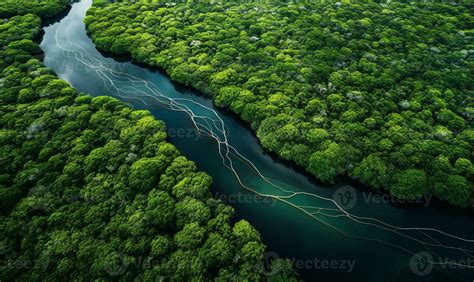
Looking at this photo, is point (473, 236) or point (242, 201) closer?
point (473, 236)

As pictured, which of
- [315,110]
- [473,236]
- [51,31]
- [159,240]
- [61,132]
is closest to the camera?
[159,240]

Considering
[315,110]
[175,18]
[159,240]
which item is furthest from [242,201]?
[175,18]

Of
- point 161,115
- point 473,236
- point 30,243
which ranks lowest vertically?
point 30,243

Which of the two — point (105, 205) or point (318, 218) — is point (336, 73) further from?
point (105, 205)

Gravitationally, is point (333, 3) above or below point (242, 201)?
above

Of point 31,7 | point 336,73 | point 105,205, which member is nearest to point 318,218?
point 105,205

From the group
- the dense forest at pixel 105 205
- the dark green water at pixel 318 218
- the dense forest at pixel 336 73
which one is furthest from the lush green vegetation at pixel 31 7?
the dark green water at pixel 318 218

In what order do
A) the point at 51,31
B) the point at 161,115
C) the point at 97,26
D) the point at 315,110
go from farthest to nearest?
1. the point at 51,31
2. the point at 97,26
3. the point at 161,115
4. the point at 315,110

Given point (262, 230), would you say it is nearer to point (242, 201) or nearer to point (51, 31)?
point (242, 201)
